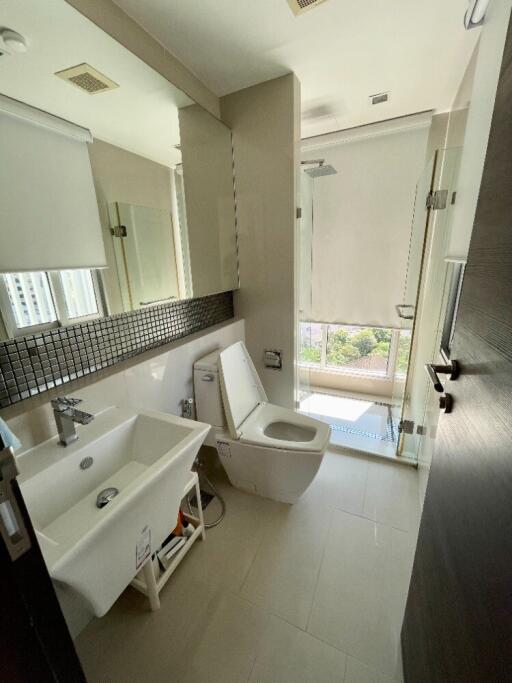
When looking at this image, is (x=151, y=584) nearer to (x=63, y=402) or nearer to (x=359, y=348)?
(x=63, y=402)

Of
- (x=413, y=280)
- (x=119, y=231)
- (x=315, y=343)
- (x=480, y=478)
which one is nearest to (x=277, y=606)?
(x=480, y=478)

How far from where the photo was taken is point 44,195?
3.02 ft

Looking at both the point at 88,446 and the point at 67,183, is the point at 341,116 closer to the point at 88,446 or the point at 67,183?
the point at 67,183

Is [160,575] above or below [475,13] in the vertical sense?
below

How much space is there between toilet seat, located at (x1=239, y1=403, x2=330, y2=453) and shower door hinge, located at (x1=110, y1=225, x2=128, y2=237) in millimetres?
1160

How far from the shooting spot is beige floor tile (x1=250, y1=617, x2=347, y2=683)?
962 mm

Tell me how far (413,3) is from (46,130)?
4.86ft

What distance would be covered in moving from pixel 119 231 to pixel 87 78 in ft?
1.84

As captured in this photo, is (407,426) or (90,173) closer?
(90,173)

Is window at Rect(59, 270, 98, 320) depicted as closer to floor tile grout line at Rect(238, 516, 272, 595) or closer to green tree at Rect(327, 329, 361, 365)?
floor tile grout line at Rect(238, 516, 272, 595)

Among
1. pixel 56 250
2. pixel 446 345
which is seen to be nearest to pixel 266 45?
pixel 56 250

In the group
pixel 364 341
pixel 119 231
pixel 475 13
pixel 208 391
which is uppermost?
pixel 475 13

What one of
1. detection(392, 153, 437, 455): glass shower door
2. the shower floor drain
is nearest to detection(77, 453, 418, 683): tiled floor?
the shower floor drain

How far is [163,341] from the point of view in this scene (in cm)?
148
